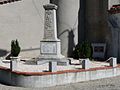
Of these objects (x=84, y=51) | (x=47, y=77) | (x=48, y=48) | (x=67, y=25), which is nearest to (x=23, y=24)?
(x=67, y=25)

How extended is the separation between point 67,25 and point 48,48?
5.40m

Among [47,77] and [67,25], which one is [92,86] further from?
[67,25]

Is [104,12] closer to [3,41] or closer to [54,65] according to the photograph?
[3,41]

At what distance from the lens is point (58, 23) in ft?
71.5

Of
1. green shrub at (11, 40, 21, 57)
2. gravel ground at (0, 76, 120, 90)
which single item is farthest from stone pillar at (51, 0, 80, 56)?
gravel ground at (0, 76, 120, 90)

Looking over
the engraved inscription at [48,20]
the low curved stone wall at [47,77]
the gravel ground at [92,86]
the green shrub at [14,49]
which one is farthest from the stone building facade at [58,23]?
the gravel ground at [92,86]

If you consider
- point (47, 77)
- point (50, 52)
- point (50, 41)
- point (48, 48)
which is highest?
point (50, 41)

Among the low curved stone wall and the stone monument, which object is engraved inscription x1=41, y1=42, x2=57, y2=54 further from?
the low curved stone wall

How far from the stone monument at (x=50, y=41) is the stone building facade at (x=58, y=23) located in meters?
4.97

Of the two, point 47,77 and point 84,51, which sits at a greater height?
point 84,51

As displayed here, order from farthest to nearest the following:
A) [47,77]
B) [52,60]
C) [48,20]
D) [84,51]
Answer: [84,51], [48,20], [52,60], [47,77]

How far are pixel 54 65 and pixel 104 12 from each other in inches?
394

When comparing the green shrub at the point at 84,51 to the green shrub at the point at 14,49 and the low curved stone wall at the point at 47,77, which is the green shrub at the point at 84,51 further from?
the low curved stone wall at the point at 47,77

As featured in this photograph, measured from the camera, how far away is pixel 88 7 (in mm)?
23062
